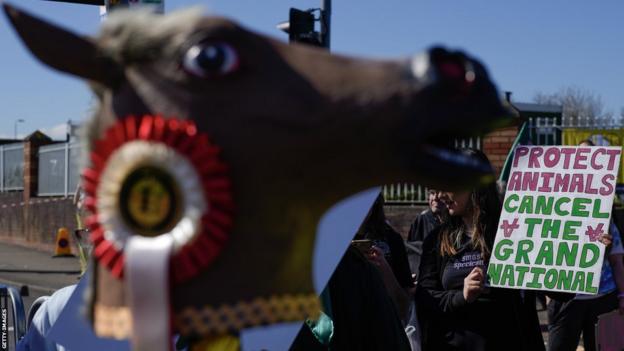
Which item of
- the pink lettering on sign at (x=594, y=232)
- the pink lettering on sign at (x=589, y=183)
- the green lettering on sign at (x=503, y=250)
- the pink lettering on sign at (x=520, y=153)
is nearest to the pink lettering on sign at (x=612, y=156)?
the pink lettering on sign at (x=589, y=183)

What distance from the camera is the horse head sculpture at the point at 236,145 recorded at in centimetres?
130

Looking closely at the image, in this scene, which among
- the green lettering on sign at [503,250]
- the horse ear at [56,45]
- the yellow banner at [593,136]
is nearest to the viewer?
the horse ear at [56,45]

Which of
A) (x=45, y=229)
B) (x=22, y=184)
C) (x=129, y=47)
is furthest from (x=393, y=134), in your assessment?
(x=22, y=184)

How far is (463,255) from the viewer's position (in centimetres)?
400

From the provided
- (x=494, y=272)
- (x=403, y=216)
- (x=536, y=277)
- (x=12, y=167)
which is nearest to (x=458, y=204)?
(x=494, y=272)

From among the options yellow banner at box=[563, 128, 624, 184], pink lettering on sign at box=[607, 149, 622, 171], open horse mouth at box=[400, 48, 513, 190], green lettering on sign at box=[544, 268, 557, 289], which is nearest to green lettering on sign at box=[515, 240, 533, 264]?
green lettering on sign at box=[544, 268, 557, 289]

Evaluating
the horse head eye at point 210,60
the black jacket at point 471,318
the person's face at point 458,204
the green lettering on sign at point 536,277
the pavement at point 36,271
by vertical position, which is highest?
Result: the horse head eye at point 210,60

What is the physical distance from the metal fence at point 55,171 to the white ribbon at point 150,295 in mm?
17399

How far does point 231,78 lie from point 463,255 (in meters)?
2.84

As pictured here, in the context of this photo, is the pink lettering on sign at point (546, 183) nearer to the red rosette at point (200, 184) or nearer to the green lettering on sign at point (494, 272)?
the green lettering on sign at point (494, 272)

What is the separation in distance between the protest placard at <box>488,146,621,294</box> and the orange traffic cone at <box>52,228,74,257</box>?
1522 centimetres

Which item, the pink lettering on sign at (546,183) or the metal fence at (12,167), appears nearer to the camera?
the pink lettering on sign at (546,183)

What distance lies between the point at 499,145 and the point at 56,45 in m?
9.90

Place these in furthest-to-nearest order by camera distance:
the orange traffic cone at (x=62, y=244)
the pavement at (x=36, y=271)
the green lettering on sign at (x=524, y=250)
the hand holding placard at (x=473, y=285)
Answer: the orange traffic cone at (x=62, y=244) → the pavement at (x=36, y=271) → the green lettering on sign at (x=524, y=250) → the hand holding placard at (x=473, y=285)
